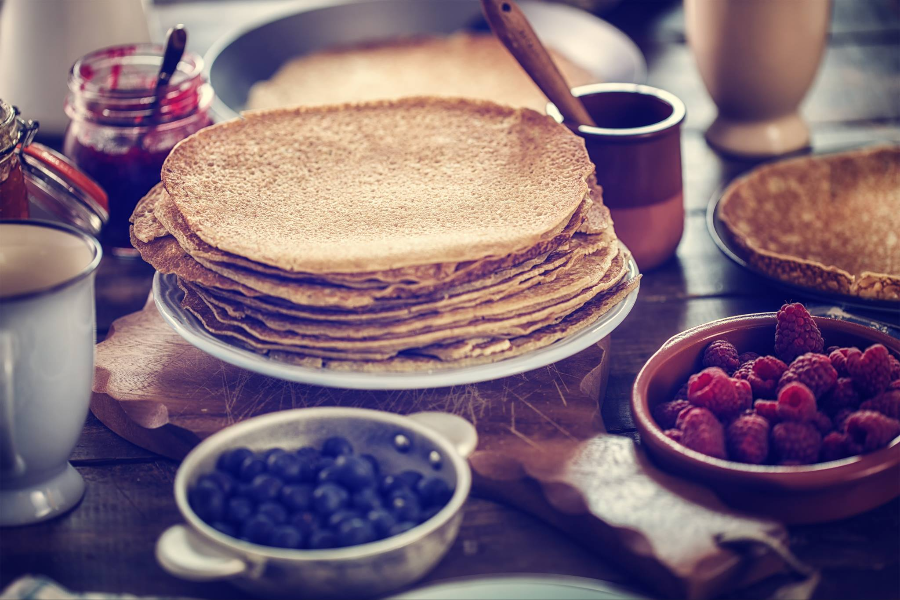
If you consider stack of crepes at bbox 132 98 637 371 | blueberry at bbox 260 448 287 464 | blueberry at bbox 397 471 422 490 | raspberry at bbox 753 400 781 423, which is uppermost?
stack of crepes at bbox 132 98 637 371

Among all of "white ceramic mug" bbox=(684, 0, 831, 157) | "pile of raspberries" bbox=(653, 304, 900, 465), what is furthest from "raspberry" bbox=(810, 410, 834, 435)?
"white ceramic mug" bbox=(684, 0, 831, 157)

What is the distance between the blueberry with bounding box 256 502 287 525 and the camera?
78 centimetres

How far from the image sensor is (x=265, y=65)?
1909 mm

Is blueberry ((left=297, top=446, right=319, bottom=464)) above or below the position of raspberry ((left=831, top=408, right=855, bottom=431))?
above

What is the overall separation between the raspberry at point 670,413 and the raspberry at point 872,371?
16 centimetres

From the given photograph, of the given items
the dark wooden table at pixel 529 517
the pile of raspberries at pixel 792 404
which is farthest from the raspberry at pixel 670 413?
the dark wooden table at pixel 529 517

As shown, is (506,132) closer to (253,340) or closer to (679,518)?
(253,340)

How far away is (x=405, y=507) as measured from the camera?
79 centimetres

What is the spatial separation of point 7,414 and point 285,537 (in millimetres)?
275

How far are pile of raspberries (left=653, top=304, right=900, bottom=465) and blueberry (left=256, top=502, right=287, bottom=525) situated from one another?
369mm

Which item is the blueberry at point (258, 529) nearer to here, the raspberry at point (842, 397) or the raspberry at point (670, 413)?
the raspberry at point (670, 413)

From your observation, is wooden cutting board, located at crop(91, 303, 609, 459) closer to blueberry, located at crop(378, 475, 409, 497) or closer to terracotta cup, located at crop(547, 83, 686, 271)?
blueberry, located at crop(378, 475, 409, 497)

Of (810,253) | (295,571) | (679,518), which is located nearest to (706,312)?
(810,253)

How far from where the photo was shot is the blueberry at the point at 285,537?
76cm
